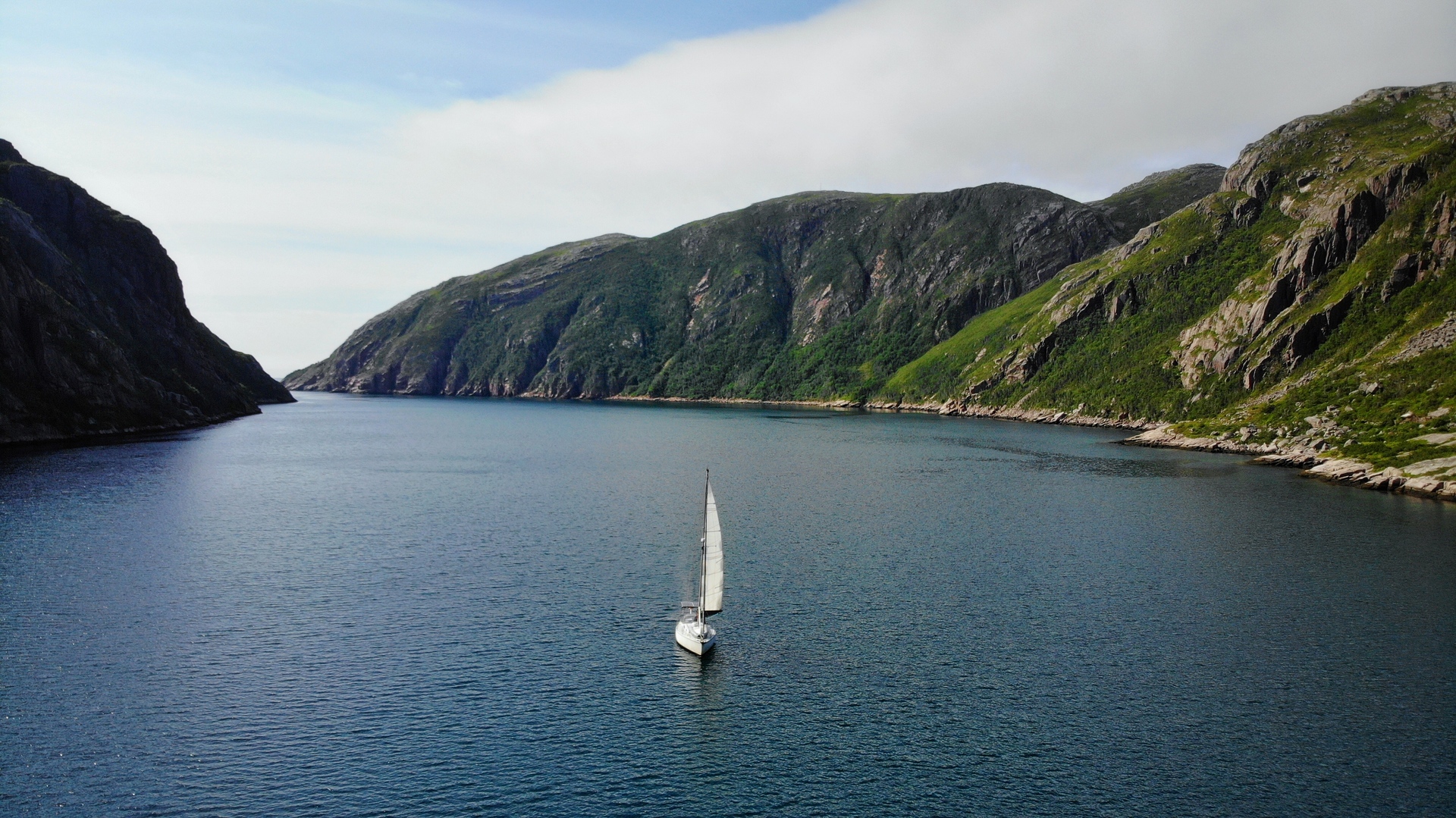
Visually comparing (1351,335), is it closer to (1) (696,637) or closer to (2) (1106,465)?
(2) (1106,465)

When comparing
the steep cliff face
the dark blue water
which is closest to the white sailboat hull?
the dark blue water

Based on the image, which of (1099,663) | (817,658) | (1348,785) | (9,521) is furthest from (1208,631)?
(9,521)

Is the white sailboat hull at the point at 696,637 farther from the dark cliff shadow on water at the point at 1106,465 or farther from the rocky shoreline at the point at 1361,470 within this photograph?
the rocky shoreline at the point at 1361,470

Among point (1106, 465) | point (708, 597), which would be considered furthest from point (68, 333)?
point (1106, 465)

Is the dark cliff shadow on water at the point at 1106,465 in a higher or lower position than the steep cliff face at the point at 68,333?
lower

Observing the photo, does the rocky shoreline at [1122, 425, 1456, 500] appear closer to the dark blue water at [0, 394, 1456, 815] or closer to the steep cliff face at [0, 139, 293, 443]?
the dark blue water at [0, 394, 1456, 815]

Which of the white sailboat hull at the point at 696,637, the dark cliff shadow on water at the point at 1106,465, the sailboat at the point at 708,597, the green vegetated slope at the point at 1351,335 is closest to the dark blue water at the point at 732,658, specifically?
the white sailboat hull at the point at 696,637

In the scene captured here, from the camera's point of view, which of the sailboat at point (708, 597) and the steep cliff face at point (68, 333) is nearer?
the sailboat at point (708, 597)
